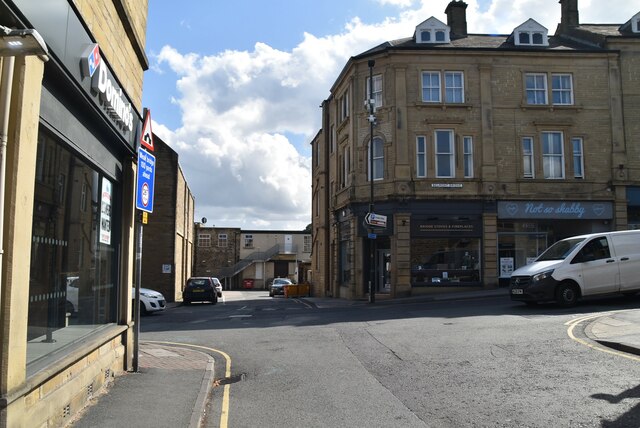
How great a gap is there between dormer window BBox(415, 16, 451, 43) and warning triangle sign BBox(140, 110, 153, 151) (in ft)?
72.9

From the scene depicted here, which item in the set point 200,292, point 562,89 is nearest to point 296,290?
point 200,292

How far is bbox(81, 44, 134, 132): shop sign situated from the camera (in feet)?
19.2

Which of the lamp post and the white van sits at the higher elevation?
the lamp post

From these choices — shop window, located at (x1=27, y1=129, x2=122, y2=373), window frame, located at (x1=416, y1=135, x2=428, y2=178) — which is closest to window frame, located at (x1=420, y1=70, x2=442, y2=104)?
window frame, located at (x1=416, y1=135, x2=428, y2=178)

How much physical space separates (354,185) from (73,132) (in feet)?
71.9

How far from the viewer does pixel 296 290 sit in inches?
1460

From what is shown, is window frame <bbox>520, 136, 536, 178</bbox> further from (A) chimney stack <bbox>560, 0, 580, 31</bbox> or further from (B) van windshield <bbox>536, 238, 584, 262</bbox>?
(B) van windshield <bbox>536, 238, 584, 262</bbox>

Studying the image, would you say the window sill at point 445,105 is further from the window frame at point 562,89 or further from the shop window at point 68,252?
the shop window at point 68,252

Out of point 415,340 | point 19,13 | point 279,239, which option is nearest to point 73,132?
point 19,13

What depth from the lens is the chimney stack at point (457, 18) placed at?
29.8 meters

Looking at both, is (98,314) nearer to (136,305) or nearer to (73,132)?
(136,305)

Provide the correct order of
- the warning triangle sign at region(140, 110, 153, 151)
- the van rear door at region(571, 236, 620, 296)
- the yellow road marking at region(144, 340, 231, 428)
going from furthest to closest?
1. the van rear door at region(571, 236, 620, 296)
2. the warning triangle sign at region(140, 110, 153, 151)
3. the yellow road marking at region(144, 340, 231, 428)

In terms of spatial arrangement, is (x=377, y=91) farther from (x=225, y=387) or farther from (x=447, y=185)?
(x=225, y=387)

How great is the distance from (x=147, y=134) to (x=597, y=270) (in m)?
12.7
